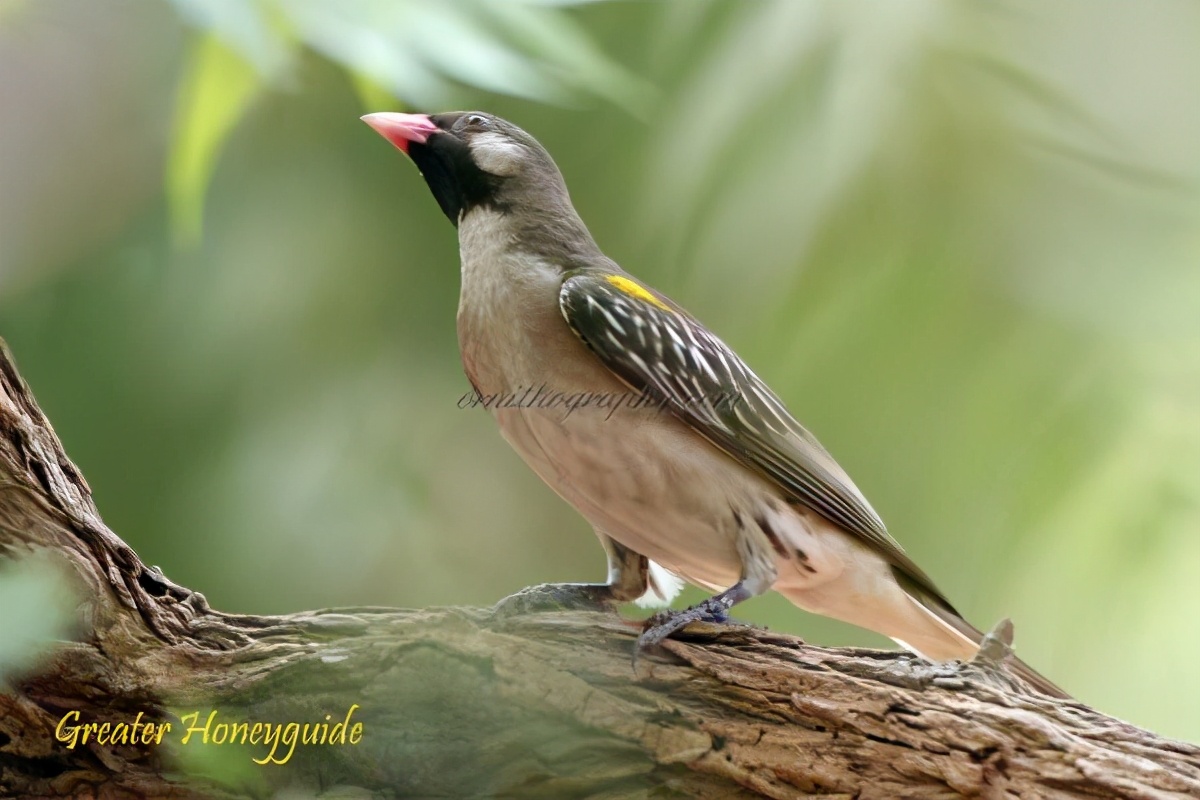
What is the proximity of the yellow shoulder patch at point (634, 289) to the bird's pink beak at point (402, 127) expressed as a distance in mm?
680

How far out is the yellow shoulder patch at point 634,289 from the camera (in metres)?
2.57

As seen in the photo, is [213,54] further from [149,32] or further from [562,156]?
[562,156]

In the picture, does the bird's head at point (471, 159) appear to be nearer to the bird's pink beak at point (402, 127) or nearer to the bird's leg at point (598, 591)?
the bird's pink beak at point (402, 127)

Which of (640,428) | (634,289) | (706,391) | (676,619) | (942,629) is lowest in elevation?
(676,619)

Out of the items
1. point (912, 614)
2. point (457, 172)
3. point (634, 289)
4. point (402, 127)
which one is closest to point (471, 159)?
point (457, 172)

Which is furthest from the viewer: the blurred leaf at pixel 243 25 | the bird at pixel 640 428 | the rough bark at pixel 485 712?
the blurred leaf at pixel 243 25

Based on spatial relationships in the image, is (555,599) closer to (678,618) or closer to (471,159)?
(678,618)

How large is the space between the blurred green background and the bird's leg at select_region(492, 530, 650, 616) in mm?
709

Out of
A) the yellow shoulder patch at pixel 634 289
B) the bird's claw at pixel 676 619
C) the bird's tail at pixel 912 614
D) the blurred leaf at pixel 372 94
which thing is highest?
the blurred leaf at pixel 372 94

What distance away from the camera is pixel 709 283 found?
140 inches

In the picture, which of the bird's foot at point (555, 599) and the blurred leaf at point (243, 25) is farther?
the blurred leaf at point (243, 25)

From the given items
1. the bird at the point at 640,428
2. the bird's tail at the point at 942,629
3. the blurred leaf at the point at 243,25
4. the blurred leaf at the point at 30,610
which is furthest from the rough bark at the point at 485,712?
the blurred leaf at the point at 243,25

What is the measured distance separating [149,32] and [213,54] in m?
0.32

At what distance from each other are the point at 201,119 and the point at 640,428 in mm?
1803
